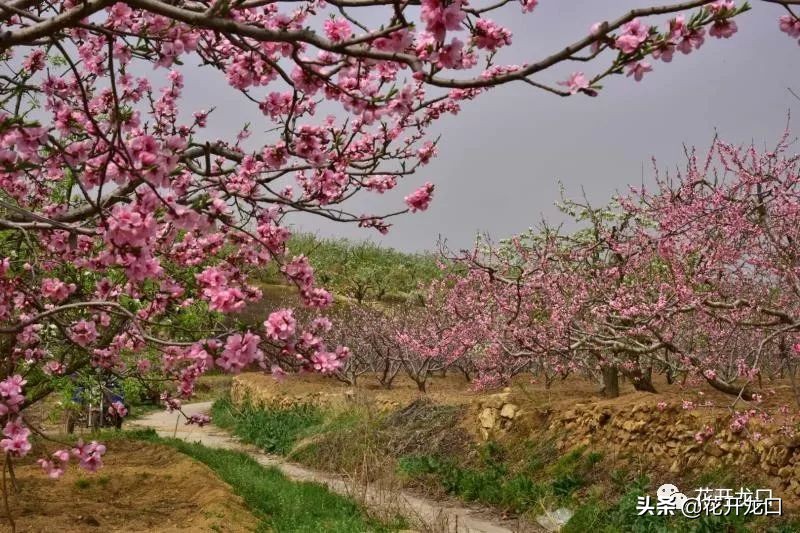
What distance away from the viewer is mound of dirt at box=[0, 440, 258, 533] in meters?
6.36

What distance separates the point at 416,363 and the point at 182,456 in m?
9.78

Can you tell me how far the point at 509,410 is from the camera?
11.4m

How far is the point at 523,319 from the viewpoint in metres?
12.1

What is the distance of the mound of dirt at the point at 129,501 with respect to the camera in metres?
6.36

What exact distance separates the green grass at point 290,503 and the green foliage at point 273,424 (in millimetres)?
3138

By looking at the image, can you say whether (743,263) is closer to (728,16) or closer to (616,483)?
(616,483)

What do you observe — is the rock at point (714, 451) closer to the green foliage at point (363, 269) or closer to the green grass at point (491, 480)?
the green grass at point (491, 480)

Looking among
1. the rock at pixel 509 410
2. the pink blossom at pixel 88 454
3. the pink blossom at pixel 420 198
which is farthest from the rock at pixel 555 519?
the pink blossom at pixel 88 454

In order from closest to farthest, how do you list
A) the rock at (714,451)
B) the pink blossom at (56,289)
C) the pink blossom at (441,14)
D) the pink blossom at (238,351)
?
the pink blossom at (441,14)
the pink blossom at (238,351)
the pink blossom at (56,289)
the rock at (714,451)

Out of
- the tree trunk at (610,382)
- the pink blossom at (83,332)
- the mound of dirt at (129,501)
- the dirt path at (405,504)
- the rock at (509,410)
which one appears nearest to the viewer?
the pink blossom at (83,332)

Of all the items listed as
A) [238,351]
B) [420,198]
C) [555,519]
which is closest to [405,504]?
[555,519]

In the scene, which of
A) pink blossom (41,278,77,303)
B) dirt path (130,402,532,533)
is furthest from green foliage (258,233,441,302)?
pink blossom (41,278,77,303)

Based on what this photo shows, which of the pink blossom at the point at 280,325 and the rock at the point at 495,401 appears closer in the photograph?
the pink blossom at the point at 280,325

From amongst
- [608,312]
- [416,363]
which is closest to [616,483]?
[608,312]
